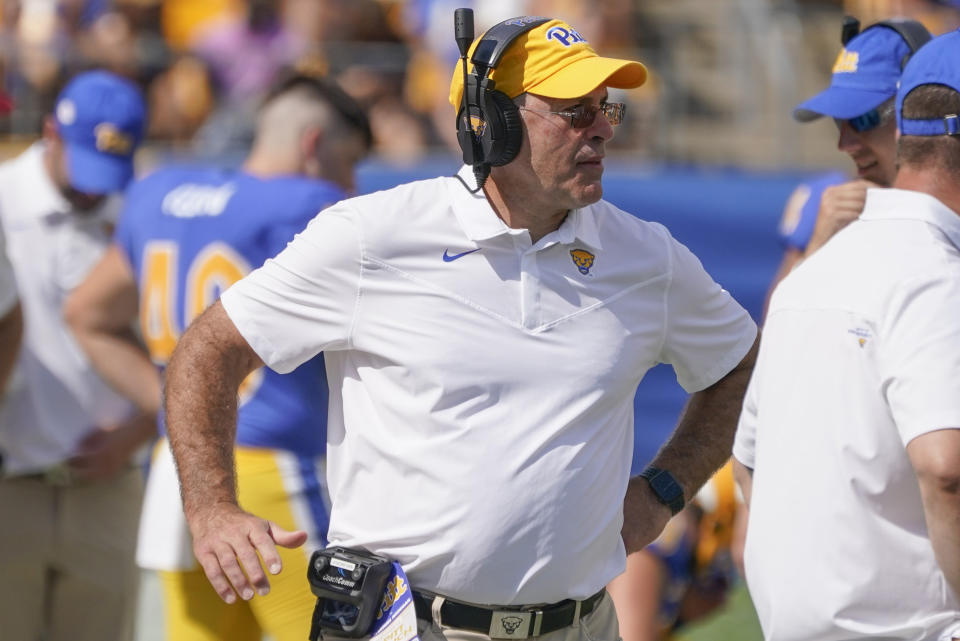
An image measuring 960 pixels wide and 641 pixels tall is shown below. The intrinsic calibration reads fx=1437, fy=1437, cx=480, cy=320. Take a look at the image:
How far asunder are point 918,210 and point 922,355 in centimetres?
36

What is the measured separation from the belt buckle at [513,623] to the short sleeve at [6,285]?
2288 mm

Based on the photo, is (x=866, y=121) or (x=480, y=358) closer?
(x=480, y=358)

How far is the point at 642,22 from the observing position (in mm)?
10938

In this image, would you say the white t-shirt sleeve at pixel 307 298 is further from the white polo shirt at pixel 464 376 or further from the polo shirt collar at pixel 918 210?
the polo shirt collar at pixel 918 210

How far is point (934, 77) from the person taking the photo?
2.88 metres

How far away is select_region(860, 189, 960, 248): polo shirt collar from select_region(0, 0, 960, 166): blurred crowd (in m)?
6.82

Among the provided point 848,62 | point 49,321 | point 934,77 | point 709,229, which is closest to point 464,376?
point 934,77

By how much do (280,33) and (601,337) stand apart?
8.09m

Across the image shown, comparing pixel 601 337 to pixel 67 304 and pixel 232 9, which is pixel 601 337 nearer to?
pixel 67 304

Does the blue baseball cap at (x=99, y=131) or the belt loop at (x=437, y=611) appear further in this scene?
the blue baseball cap at (x=99, y=131)

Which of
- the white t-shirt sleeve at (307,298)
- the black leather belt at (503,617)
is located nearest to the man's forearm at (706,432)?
the black leather belt at (503,617)

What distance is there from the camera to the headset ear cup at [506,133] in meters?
3.07

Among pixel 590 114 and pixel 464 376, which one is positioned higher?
pixel 590 114

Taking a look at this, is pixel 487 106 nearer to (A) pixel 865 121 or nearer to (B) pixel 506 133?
(B) pixel 506 133
